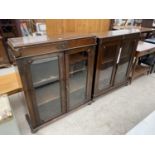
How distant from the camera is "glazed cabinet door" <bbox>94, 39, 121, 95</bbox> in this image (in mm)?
1747

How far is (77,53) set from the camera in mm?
1555

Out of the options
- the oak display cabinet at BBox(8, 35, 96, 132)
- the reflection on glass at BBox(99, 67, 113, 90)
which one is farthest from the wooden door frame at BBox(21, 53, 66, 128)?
the reflection on glass at BBox(99, 67, 113, 90)

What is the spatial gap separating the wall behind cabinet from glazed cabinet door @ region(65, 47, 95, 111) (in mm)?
747

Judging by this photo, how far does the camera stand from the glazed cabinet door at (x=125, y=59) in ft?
6.59

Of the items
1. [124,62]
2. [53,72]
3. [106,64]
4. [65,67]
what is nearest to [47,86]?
[53,72]

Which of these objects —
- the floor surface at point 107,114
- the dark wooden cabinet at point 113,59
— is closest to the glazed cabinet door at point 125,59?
the dark wooden cabinet at point 113,59

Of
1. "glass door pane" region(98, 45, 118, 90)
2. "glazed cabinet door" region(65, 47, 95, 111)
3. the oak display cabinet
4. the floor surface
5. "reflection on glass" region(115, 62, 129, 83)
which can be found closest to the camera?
the oak display cabinet

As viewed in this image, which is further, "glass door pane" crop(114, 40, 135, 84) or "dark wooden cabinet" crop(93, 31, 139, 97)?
"glass door pane" crop(114, 40, 135, 84)

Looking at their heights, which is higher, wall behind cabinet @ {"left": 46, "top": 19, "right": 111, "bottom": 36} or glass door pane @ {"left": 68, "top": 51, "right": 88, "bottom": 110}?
wall behind cabinet @ {"left": 46, "top": 19, "right": 111, "bottom": 36}

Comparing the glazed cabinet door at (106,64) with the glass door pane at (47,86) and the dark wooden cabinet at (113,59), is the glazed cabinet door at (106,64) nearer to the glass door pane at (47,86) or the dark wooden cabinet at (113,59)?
the dark wooden cabinet at (113,59)

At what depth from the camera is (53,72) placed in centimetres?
145

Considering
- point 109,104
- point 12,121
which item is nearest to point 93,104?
Result: point 109,104

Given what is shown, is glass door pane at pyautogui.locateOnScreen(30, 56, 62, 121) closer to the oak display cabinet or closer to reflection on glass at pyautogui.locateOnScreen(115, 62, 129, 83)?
the oak display cabinet
